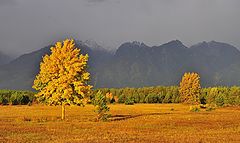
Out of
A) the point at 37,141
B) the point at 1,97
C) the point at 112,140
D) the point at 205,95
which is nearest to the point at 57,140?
the point at 37,141

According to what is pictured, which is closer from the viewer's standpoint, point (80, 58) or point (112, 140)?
point (112, 140)

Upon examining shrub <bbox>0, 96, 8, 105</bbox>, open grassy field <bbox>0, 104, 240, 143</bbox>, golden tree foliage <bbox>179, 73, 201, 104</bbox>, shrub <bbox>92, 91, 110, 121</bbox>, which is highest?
golden tree foliage <bbox>179, 73, 201, 104</bbox>

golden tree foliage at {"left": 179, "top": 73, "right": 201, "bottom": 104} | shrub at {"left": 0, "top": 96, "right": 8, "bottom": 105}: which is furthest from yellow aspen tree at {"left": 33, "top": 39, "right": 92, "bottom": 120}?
shrub at {"left": 0, "top": 96, "right": 8, "bottom": 105}

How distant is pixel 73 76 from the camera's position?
65688mm

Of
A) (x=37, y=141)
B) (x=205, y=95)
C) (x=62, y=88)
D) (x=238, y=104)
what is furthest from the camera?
(x=205, y=95)

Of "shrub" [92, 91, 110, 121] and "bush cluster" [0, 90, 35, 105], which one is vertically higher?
"bush cluster" [0, 90, 35, 105]

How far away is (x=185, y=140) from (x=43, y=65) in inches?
1436

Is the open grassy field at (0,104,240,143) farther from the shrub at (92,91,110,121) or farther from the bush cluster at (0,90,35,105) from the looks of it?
the bush cluster at (0,90,35,105)

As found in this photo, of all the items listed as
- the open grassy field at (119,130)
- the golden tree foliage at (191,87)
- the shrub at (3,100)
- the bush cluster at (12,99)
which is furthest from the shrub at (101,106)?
the shrub at (3,100)

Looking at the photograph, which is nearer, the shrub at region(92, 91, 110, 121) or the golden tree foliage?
the shrub at region(92, 91, 110, 121)

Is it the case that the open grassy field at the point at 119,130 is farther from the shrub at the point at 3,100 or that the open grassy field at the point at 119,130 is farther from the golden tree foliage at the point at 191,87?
the shrub at the point at 3,100

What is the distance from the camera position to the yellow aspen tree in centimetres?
6475

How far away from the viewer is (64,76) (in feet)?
213

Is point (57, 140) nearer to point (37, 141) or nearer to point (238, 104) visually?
point (37, 141)
